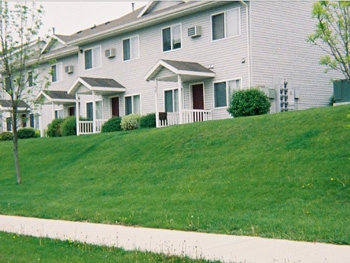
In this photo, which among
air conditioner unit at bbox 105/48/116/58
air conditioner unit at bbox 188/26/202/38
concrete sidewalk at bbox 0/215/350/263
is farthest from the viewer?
air conditioner unit at bbox 105/48/116/58

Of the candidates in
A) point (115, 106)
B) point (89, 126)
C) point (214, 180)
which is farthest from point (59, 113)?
point (214, 180)

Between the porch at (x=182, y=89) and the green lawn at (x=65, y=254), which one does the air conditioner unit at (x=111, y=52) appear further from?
the green lawn at (x=65, y=254)

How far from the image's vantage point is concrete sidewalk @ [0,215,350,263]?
8203mm

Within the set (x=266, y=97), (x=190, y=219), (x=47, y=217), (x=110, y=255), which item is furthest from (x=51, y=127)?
(x=110, y=255)

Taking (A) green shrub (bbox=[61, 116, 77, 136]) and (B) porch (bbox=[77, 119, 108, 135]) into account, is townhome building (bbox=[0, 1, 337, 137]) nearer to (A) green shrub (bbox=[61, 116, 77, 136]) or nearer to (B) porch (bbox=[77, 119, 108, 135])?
(B) porch (bbox=[77, 119, 108, 135])

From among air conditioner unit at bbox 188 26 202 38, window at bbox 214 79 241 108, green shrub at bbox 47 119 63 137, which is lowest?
green shrub at bbox 47 119 63 137

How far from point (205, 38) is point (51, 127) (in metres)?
12.7

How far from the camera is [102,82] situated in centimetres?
3206

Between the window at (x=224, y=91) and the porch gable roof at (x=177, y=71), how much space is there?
24.9 inches

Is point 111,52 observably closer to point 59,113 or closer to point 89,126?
point 89,126

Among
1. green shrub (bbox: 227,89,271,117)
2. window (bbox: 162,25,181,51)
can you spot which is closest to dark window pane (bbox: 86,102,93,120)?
window (bbox: 162,25,181,51)

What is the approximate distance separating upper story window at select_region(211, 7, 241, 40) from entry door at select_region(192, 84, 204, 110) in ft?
8.35

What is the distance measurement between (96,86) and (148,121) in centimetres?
451

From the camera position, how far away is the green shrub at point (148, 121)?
28281 mm
